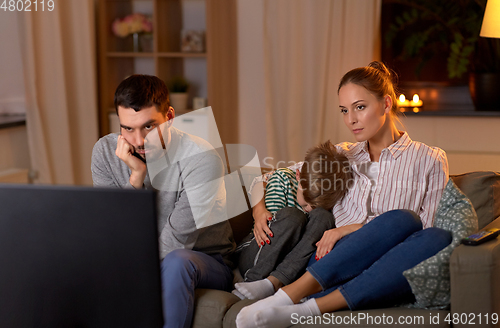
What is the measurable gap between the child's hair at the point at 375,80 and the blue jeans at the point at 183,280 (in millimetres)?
765

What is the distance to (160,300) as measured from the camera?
2.13 ft

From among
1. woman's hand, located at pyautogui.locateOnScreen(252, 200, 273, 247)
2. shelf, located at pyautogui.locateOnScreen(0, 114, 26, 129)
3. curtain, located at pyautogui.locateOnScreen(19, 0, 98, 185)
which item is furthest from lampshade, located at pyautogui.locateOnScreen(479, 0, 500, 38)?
shelf, located at pyautogui.locateOnScreen(0, 114, 26, 129)

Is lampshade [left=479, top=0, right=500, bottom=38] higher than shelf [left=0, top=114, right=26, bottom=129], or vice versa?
lampshade [left=479, top=0, right=500, bottom=38]

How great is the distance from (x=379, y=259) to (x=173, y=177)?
65 centimetres

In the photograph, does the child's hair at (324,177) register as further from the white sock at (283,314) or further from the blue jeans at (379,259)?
the white sock at (283,314)

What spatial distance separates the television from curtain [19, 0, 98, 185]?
224 centimetres

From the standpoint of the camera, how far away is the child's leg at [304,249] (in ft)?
4.62

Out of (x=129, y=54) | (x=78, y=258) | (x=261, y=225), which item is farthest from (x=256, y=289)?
(x=129, y=54)

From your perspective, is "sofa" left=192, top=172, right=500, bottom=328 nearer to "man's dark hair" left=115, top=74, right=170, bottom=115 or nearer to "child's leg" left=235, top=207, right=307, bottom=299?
"child's leg" left=235, top=207, right=307, bottom=299

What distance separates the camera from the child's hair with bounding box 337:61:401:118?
155 cm

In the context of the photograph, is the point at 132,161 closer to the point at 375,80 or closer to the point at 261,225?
the point at 261,225

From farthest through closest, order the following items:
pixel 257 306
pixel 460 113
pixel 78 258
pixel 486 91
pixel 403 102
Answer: pixel 403 102 → pixel 486 91 → pixel 460 113 → pixel 257 306 → pixel 78 258

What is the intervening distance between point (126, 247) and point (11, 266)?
0.19m

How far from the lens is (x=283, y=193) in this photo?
5.29ft
